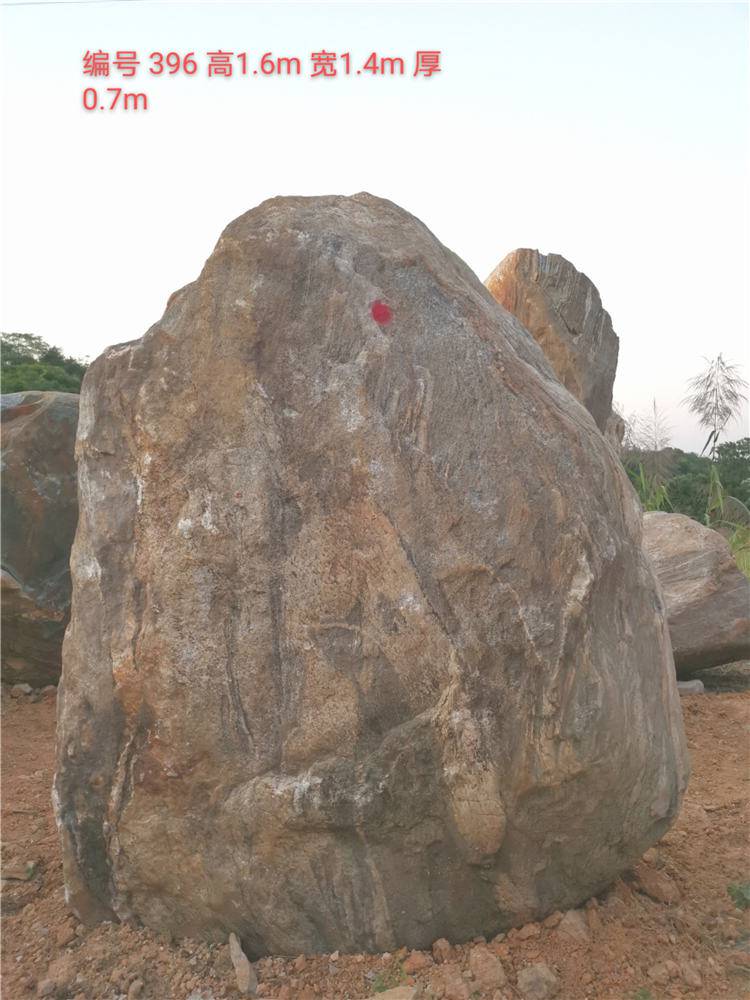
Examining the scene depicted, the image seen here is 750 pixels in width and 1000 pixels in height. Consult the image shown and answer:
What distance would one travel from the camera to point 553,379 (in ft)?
9.38

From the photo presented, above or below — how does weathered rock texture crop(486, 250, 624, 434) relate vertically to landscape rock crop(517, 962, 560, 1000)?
above

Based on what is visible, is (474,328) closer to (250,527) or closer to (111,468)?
(250,527)

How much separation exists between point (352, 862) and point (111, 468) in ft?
4.32

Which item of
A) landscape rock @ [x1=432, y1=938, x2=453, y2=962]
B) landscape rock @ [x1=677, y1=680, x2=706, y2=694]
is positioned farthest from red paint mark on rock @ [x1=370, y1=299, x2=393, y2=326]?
landscape rock @ [x1=677, y1=680, x2=706, y2=694]

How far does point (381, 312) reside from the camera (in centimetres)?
251

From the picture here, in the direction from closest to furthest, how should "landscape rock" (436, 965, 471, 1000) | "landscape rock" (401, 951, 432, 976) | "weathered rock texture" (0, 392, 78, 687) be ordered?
1. "landscape rock" (436, 965, 471, 1000)
2. "landscape rock" (401, 951, 432, 976)
3. "weathered rock texture" (0, 392, 78, 687)

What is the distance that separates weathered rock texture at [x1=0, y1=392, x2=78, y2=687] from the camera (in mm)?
4934

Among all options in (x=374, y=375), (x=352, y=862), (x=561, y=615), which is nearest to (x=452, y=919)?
(x=352, y=862)

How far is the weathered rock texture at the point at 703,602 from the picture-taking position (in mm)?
5293

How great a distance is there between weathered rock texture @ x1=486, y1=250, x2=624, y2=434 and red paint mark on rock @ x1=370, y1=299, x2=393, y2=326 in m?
2.96

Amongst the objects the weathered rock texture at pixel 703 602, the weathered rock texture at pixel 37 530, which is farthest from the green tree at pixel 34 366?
the weathered rock texture at pixel 703 602

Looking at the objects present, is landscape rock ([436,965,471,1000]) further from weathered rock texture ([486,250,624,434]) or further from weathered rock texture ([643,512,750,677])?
weathered rock texture ([486,250,624,434])

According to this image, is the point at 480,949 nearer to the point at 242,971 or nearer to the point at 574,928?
the point at 574,928

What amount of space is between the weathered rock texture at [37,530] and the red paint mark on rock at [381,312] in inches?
120
